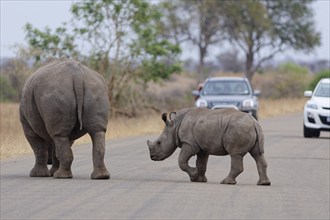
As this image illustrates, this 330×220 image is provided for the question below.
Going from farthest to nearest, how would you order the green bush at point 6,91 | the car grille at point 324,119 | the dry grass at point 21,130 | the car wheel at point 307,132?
the green bush at point 6,91 < the car wheel at point 307,132 < the car grille at point 324,119 < the dry grass at point 21,130

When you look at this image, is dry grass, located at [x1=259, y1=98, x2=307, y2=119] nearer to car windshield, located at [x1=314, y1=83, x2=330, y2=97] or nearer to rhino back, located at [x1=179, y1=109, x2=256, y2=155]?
car windshield, located at [x1=314, y1=83, x2=330, y2=97]

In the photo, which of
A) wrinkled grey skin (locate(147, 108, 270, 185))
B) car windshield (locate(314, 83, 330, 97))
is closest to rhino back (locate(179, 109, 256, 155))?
wrinkled grey skin (locate(147, 108, 270, 185))

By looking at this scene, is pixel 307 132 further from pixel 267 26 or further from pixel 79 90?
pixel 267 26

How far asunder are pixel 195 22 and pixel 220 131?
52125 millimetres

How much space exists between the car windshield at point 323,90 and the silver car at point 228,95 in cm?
343

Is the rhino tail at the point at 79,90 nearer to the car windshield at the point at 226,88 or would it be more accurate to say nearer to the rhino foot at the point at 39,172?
the rhino foot at the point at 39,172

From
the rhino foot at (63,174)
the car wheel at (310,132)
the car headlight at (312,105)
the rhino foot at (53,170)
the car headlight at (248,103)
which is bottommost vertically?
the car wheel at (310,132)

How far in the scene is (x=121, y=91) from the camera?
3878 centimetres

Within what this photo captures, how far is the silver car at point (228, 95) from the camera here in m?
34.2

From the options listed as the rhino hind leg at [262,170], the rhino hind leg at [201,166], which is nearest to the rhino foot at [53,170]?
the rhino hind leg at [201,166]

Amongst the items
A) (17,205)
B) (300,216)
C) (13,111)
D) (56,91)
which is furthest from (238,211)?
(13,111)

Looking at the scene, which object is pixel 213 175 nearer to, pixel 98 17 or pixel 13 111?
pixel 13 111

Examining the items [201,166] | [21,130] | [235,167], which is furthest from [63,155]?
[21,130]

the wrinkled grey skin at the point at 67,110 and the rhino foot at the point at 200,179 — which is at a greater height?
the wrinkled grey skin at the point at 67,110
